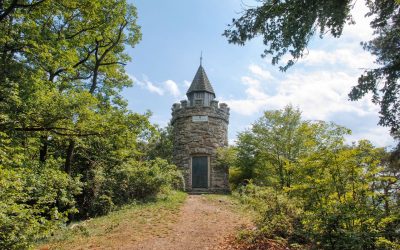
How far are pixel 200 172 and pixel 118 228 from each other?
10382 millimetres

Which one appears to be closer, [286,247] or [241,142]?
[286,247]

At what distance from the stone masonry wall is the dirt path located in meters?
6.78

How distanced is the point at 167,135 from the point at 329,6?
20.4 m

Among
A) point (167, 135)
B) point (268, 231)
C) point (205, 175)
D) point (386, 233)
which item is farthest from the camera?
point (167, 135)

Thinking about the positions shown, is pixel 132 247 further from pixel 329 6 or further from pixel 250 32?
pixel 329 6

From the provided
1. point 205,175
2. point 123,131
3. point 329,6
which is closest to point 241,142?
point 205,175

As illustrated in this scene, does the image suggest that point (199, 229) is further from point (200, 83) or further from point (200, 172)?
point (200, 83)

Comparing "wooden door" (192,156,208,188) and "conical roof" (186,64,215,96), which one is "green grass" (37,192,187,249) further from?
"conical roof" (186,64,215,96)

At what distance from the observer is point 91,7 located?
9680mm

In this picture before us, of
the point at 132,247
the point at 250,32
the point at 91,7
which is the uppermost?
the point at 91,7

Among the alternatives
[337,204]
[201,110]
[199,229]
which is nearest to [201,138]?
[201,110]

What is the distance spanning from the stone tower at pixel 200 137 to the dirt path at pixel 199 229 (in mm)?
6753

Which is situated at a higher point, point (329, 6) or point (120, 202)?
point (329, 6)

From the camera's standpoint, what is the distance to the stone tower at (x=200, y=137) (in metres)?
18.7
